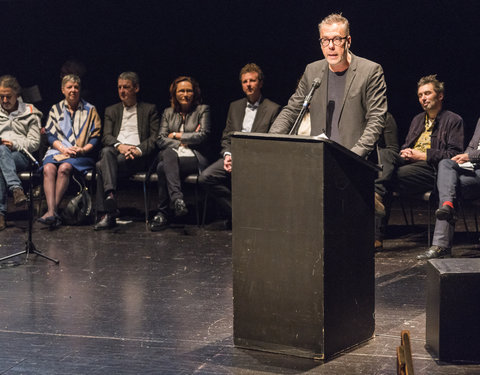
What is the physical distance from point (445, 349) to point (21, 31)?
5789 mm

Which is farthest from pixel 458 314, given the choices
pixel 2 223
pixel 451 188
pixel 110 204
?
pixel 2 223

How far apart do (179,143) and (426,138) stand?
195 cm

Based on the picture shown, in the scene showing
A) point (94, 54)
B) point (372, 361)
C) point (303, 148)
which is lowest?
point (372, 361)

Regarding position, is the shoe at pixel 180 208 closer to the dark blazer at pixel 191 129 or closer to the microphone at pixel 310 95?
the dark blazer at pixel 191 129

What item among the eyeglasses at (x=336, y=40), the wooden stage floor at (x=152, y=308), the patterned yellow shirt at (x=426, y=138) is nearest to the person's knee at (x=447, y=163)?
the patterned yellow shirt at (x=426, y=138)

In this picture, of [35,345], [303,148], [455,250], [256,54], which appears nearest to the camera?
[303,148]

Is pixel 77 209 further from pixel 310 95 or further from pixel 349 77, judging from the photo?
pixel 310 95

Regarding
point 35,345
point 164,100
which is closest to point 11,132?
point 164,100

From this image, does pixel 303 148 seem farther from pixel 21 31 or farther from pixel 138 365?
pixel 21 31

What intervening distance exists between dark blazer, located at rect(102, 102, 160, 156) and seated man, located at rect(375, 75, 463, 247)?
2.00 metres

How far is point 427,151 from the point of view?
5.18m

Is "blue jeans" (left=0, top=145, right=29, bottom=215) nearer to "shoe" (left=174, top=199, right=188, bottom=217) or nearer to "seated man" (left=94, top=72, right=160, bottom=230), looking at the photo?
"seated man" (left=94, top=72, right=160, bottom=230)

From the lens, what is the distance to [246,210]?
288cm

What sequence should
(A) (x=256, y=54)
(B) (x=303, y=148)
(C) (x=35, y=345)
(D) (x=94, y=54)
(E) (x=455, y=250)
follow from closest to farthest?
(B) (x=303, y=148) → (C) (x=35, y=345) → (E) (x=455, y=250) → (A) (x=256, y=54) → (D) (x=94, y=54)
